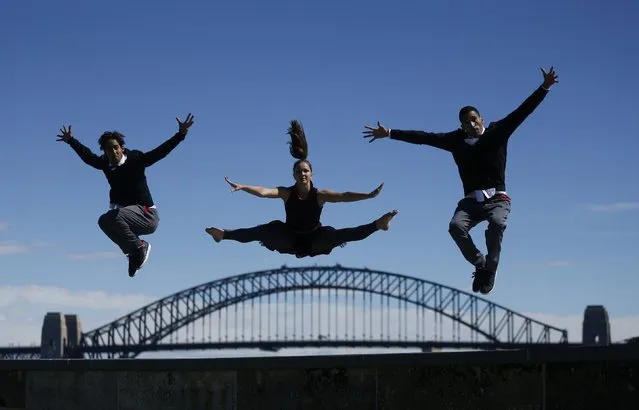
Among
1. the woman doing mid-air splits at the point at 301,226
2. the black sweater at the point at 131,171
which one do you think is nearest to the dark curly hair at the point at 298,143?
the woman doing mid-air splits at the point at 301,226

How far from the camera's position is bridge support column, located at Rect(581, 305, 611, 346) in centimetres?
12600

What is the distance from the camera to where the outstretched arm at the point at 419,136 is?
41.1 feet

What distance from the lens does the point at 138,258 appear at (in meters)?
14.1

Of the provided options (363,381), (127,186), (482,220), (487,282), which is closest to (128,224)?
(127,186)

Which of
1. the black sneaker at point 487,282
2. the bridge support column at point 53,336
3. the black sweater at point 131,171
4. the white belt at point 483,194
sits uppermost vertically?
the black sweater at point 131,171

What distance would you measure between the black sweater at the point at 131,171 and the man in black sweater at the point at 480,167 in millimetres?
2712

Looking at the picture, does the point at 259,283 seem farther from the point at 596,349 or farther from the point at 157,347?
the point at 596,349

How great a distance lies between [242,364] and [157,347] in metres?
142

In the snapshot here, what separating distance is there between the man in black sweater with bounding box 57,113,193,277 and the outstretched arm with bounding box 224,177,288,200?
4.64 ft

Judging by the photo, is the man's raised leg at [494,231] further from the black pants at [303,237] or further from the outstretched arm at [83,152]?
the outstretched arm at [83,152]

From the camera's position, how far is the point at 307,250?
13.0 meters

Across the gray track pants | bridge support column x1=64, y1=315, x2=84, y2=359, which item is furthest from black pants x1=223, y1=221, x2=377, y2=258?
bridge support column x1=64, y1=315, x2=84, y2=359

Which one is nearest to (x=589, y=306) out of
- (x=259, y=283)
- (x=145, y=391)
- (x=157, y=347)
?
(x=259, y=283)

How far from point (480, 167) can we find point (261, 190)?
2546 millimetres
